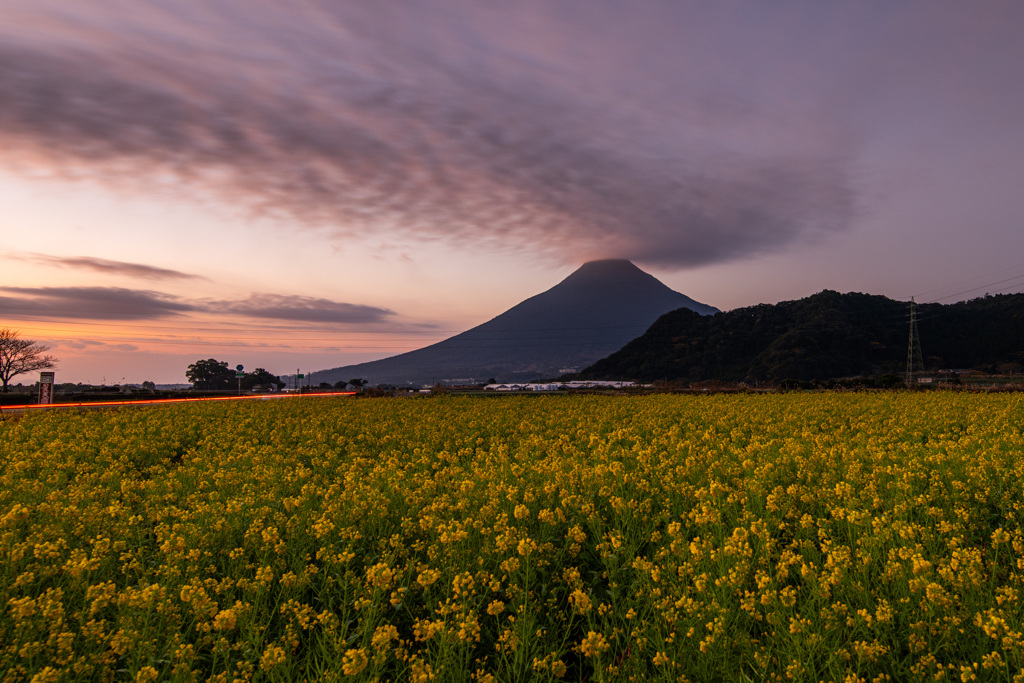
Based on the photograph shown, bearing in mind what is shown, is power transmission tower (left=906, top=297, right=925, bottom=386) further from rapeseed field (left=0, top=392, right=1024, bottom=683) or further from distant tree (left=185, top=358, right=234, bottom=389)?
distant tree (left=185, top=358, right=234, bottom=389)

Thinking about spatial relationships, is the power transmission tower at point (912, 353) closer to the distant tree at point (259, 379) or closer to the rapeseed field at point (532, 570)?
the rapeseed field at point (532, 570)

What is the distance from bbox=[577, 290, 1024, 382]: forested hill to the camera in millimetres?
95062

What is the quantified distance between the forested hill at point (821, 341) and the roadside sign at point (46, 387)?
92.1 meters

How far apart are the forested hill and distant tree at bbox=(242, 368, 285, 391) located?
68.4 m

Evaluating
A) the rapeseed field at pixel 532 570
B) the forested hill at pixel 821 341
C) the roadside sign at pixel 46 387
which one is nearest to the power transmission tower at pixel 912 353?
the forested hill at pixel 821 341

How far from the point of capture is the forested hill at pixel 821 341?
95.1 m

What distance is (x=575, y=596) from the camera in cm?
452

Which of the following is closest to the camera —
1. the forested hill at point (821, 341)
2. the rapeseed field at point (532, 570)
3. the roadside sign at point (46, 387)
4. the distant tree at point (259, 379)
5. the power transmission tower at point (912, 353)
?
the rapeseed field at point (532, 570)

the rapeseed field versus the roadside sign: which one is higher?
the roadside sign

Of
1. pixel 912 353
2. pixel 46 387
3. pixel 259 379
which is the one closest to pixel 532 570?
pixel 46 387

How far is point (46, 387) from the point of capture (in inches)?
1457

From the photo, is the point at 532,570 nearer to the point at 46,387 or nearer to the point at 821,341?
the point at 46,387

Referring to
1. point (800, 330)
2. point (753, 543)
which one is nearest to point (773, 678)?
point (753, 543)

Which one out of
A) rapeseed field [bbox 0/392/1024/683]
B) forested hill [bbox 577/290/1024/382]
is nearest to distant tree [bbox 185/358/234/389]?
forested hill [bbox 577/290/1024/382]
